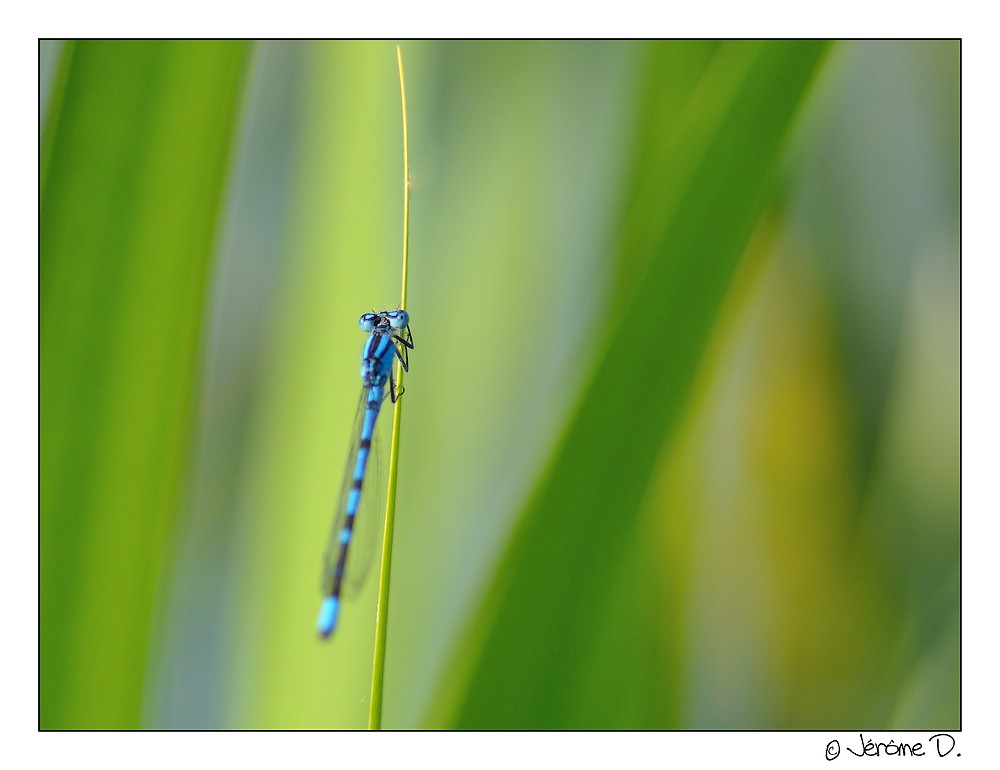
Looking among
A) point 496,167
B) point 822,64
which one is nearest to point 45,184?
point 496,167

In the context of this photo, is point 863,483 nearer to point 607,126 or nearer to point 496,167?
point 607,126

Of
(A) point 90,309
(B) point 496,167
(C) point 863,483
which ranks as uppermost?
(B) point 496,167

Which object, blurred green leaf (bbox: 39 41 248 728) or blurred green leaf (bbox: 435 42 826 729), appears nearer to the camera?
blurred green leaf (bbox: 435 42 826 729)
